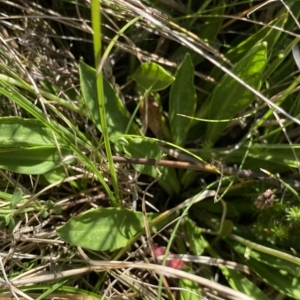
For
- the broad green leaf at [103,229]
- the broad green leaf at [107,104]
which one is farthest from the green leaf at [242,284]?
the broad green leaf at [107,104]

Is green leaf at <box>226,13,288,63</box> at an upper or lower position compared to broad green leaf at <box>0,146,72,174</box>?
upper

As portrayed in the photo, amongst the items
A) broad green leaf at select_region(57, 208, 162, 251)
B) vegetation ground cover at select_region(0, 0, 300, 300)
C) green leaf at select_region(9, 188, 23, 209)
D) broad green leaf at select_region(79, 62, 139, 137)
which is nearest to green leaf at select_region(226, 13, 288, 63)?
vegetation ground cover at select_region(0, 0, 300, 300)

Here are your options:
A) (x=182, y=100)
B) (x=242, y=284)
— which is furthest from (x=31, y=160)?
(x=242, y=284)

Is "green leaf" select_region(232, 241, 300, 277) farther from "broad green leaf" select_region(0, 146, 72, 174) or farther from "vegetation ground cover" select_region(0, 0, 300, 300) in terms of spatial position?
"broad green leaf" select_region(0, 146, 72, 174)

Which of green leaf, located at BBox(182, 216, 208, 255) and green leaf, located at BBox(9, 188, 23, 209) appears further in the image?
green leaf, located at BBox(182, 216, 208, 255)

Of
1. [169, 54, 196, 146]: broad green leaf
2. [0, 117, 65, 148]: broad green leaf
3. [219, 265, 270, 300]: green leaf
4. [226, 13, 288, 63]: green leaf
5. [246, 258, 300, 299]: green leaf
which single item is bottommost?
[219, 265, 270, 300]: green leaf

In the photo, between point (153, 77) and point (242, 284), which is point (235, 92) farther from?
point (242, 284)

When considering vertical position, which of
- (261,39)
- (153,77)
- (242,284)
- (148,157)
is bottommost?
(242,284)

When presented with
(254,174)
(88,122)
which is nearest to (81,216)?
(88,122)
